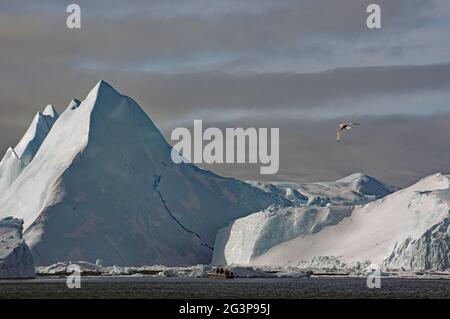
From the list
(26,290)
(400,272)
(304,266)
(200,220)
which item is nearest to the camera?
(26,290)

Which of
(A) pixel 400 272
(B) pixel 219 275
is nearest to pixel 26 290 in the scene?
(B) pixel 219 275

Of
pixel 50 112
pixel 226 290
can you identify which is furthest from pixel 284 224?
pixel 50 112

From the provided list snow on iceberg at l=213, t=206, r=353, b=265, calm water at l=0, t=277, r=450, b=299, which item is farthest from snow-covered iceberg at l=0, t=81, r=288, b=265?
calm water at l=0, t=277, r=450, b=299

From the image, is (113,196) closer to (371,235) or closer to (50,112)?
(371,235)

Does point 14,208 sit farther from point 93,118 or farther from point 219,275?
point 219,275

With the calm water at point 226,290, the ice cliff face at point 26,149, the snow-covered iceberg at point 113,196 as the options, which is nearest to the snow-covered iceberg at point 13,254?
the calm water at point 226,290
